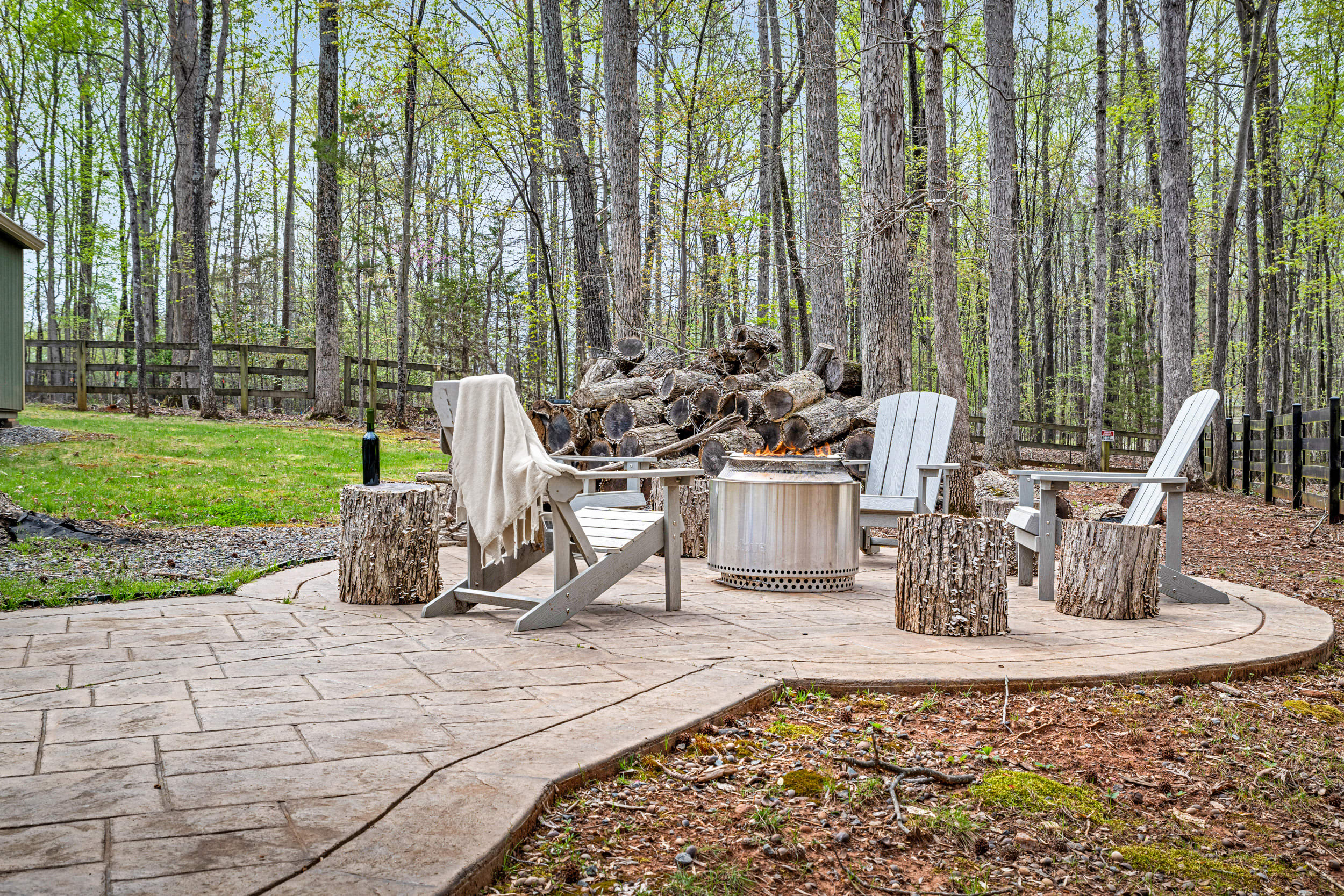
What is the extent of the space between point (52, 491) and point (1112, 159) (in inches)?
827

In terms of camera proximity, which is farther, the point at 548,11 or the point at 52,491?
the point at 548,11

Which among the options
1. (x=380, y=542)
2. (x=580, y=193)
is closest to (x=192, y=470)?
(x=580, y=193)

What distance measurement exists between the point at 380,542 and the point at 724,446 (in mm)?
3344

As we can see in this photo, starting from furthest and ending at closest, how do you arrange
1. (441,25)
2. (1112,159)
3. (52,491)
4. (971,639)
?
1. (1112,159)
2. (441,25)
3. (52,491)
4. (971,639)

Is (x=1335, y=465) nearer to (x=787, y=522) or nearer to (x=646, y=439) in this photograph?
(x=646, y=439)

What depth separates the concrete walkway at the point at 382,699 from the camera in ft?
5.41

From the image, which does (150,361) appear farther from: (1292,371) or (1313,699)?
(1292,371)

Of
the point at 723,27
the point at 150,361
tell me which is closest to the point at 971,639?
the point at 723,27

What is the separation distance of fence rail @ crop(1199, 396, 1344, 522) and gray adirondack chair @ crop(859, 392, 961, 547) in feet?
18.3

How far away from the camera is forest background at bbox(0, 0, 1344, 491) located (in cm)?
1055

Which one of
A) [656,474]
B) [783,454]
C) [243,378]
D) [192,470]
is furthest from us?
[243,378]

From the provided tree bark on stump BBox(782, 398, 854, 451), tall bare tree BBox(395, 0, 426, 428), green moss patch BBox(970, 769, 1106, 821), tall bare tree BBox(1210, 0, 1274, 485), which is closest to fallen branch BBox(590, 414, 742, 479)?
tree bark on stump BBox(782, 398, 854, 451)

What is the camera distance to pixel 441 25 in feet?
44.9

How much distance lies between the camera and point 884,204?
724 cm
